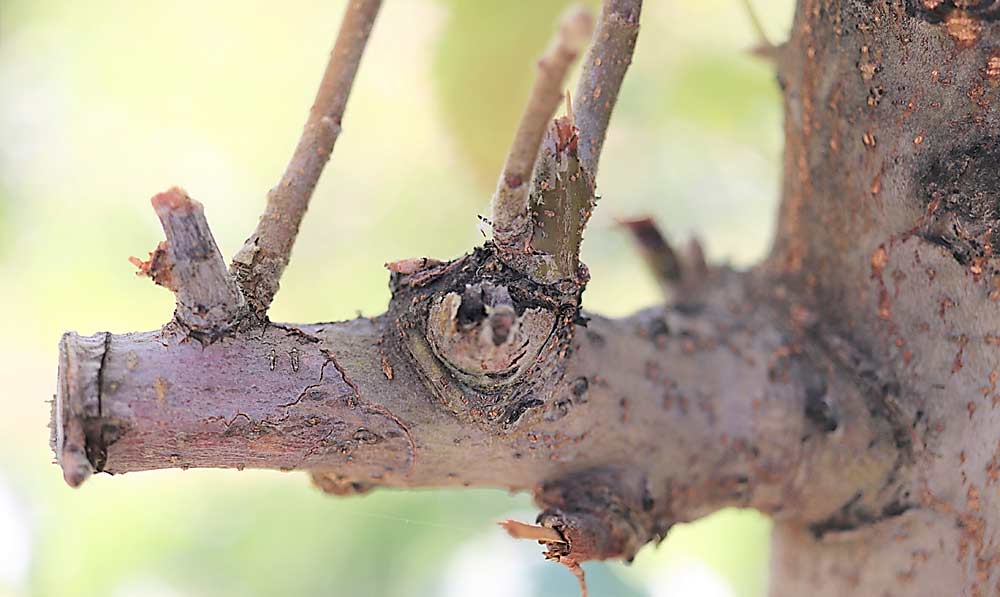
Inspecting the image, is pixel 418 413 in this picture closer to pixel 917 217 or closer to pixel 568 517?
pixel 568 517

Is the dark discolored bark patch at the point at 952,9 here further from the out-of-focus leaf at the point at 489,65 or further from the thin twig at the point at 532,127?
the out-of-focus leaf at the point at 489,65

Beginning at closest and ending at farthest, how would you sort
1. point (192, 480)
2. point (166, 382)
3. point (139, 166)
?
Result: point (166, 382) → point (139, 166) → point (192, 480)

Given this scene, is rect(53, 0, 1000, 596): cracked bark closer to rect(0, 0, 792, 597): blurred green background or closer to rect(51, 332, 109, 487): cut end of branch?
rect(51, 332, 109, 487): cut end of branch

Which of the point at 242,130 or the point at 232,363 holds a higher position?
the point at 242,130

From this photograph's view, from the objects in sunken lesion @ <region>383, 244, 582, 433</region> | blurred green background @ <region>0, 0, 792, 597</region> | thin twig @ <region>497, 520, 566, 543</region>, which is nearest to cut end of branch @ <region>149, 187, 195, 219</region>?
sunken lesion @ <region>383, 244, 582, 433</region>

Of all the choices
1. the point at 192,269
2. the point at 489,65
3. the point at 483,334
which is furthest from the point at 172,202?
the point at 489,65

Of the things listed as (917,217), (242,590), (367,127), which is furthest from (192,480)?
(917,217)

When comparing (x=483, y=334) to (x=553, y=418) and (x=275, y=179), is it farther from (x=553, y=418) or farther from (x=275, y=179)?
(x=275, y=179)
